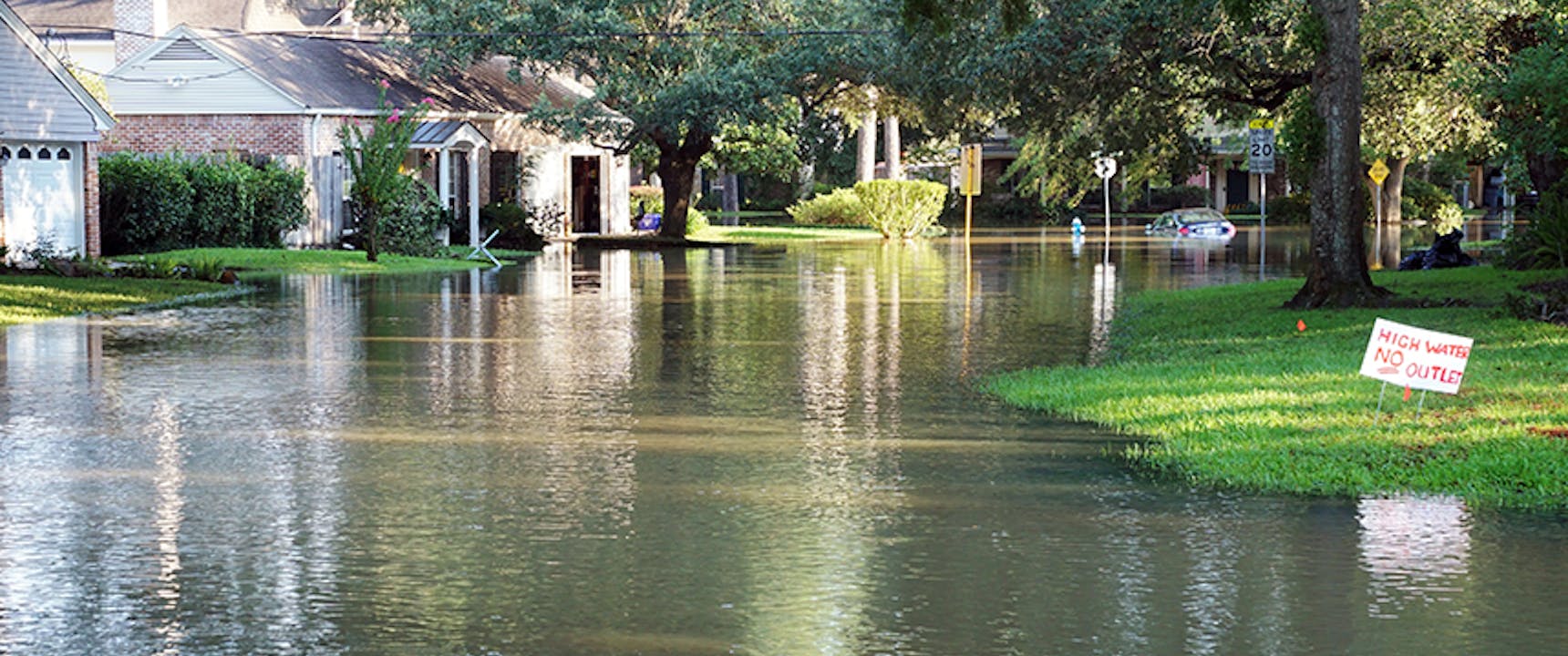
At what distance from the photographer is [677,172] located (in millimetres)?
51125

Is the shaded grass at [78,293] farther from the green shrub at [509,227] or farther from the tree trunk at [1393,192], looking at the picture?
the tree trunk at [1393,192]

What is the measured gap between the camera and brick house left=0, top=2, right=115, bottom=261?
33.3 metres

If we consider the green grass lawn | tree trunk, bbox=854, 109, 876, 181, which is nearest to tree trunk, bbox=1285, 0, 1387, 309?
the green grass lawn

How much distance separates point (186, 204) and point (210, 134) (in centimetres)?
697

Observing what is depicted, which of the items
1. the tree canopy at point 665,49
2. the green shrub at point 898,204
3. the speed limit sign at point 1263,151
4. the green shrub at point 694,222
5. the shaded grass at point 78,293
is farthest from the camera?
the green shrub at point 898,204

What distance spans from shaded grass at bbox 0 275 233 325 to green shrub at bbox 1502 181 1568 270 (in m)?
18.1

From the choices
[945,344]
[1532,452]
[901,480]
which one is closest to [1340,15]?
[945,344]

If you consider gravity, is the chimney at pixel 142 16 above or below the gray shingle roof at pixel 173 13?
below

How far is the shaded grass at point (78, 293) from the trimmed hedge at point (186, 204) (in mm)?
7082

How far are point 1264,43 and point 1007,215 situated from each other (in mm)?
55180

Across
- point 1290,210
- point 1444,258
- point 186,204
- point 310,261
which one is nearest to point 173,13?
point 186,204

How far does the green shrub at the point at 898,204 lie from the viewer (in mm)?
57125

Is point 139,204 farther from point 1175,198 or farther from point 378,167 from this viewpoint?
point 1175,198

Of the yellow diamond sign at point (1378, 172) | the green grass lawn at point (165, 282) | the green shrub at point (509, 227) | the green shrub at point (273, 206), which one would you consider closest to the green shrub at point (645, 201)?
the green shrub at point (509, 227)
